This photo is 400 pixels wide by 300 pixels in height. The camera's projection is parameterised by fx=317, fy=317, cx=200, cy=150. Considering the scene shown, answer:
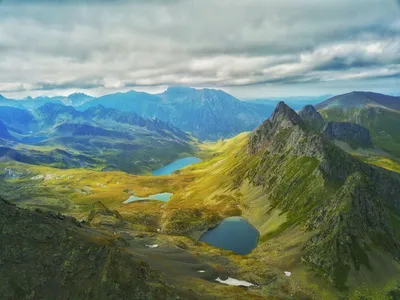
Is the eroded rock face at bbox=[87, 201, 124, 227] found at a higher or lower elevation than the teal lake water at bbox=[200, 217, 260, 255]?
higher

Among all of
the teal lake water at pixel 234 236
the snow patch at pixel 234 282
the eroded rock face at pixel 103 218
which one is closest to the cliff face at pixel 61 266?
the snow patch at pixel 234 282

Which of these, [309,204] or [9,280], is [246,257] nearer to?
[309,204]

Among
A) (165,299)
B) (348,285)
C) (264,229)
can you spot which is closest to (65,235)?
(165,299)

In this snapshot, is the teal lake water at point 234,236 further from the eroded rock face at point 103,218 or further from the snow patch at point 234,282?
→ the eroded rock face at point 103,218

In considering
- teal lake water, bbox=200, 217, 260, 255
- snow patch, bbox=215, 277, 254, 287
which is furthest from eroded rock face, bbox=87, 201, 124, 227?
snow patch, bbox=215, 277, 254, 287

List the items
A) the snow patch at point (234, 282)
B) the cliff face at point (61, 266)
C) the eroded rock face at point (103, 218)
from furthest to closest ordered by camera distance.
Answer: the eroded rock face at point (103, 218) → the snow patch at point (234, 282) → the cliff face at point (61, 266)

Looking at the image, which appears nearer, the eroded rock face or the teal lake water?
the teal lake water

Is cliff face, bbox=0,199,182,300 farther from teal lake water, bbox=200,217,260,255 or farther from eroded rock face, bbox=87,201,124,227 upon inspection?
teal lake water, bbox=200,217,260,255
